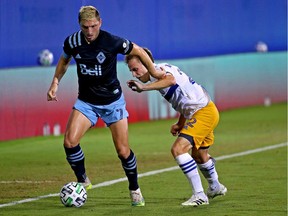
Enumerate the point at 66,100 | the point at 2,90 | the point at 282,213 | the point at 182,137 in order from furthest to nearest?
the point at 66,100 < the point at 2,90 < the point at 182,137 < the point at 282,213

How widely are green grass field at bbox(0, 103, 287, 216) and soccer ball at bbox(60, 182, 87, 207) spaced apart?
0.29 ft

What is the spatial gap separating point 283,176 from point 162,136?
19.2 feet

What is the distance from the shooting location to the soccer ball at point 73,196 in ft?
34.8

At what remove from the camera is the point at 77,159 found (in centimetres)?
1117

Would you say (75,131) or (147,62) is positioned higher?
(147,62)

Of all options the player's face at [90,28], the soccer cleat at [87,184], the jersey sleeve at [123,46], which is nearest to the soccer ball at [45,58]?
the soccer cleat at [87,184]

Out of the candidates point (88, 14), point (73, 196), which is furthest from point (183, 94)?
point (73, 196)

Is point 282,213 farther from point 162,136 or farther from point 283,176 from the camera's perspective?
point 162,136

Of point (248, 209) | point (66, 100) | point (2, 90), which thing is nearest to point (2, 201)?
point (248, 209)

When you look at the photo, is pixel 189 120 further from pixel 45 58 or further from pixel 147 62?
pixel 45 58

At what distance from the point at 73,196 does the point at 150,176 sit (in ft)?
9.51

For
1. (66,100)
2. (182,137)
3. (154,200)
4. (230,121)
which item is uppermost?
(182,137)

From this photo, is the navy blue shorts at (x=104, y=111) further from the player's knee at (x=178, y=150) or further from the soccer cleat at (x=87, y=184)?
the soccer cleat at (x=87, y=184)

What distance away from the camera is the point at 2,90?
672 inches
